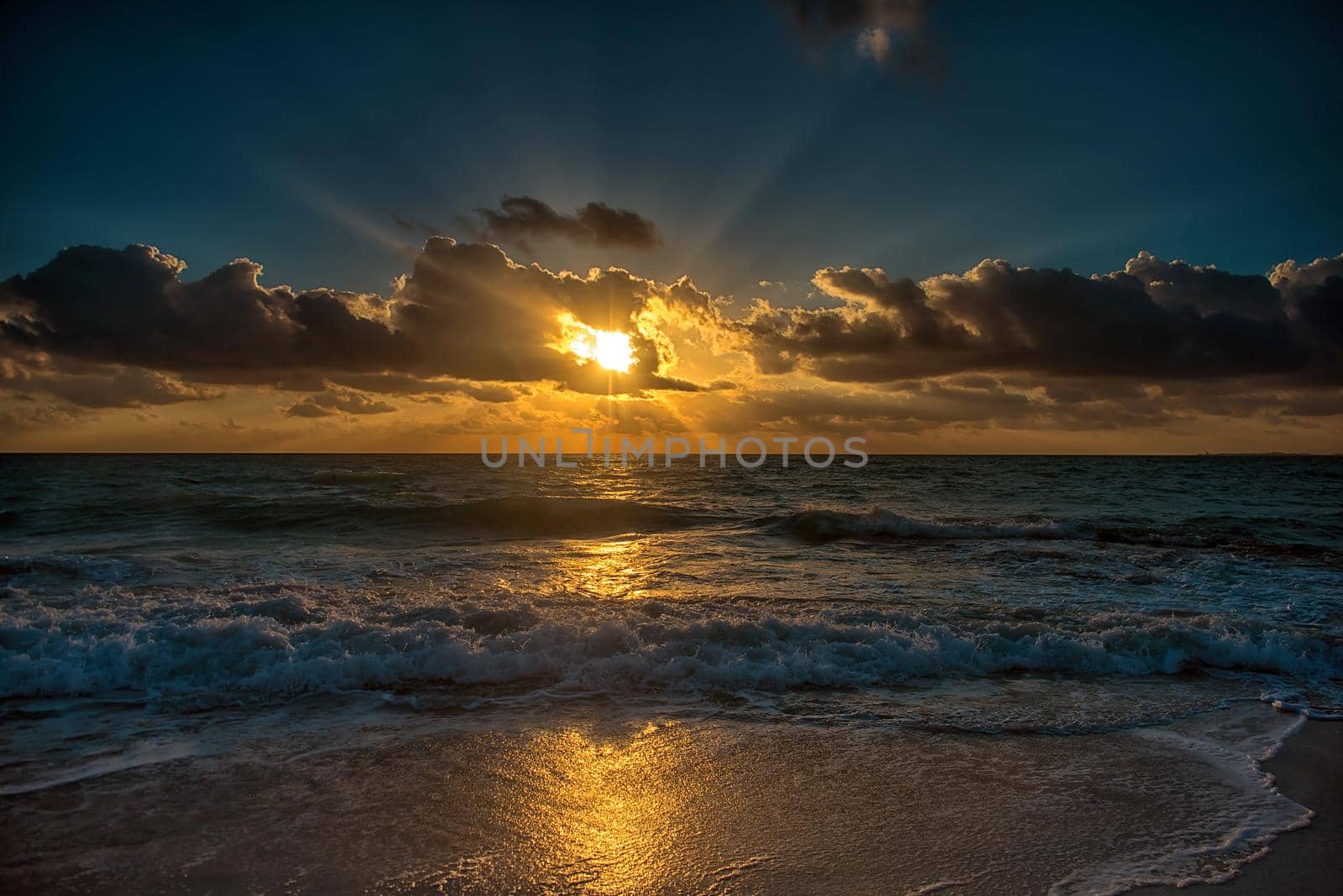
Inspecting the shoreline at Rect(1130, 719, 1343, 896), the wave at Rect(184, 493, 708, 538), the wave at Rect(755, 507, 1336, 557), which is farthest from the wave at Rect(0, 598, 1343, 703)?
the wave at Rect(184, 493, 708, 538)

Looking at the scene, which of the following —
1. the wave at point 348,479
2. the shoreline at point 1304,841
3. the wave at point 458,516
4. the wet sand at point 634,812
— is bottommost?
the shoreline at point 1304,841

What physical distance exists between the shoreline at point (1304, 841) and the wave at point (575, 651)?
2.46 metres

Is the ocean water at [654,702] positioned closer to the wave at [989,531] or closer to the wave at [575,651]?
the wave at [575,651]

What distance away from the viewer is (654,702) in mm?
7113

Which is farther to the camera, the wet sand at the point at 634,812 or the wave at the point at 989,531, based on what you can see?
the wave at the point at 989,531

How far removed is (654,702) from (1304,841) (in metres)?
5.06

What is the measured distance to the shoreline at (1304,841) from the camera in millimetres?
→ 3977

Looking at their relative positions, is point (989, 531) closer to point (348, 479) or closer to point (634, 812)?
point (634, 812)

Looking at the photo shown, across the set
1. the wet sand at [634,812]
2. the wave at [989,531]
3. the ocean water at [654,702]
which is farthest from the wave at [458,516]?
the wet sand at [634,812]

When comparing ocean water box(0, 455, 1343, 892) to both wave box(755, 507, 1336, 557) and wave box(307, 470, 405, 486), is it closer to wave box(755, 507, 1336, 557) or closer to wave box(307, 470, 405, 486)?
wave box(755, 507, 1336, 557)

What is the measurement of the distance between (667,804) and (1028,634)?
21.3 ft

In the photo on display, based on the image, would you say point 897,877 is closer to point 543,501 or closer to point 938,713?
point 938,713

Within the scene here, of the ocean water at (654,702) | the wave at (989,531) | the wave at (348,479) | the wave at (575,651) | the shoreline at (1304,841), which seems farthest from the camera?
the wave at (348,479)

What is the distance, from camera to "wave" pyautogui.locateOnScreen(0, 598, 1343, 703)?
24.9 feet
